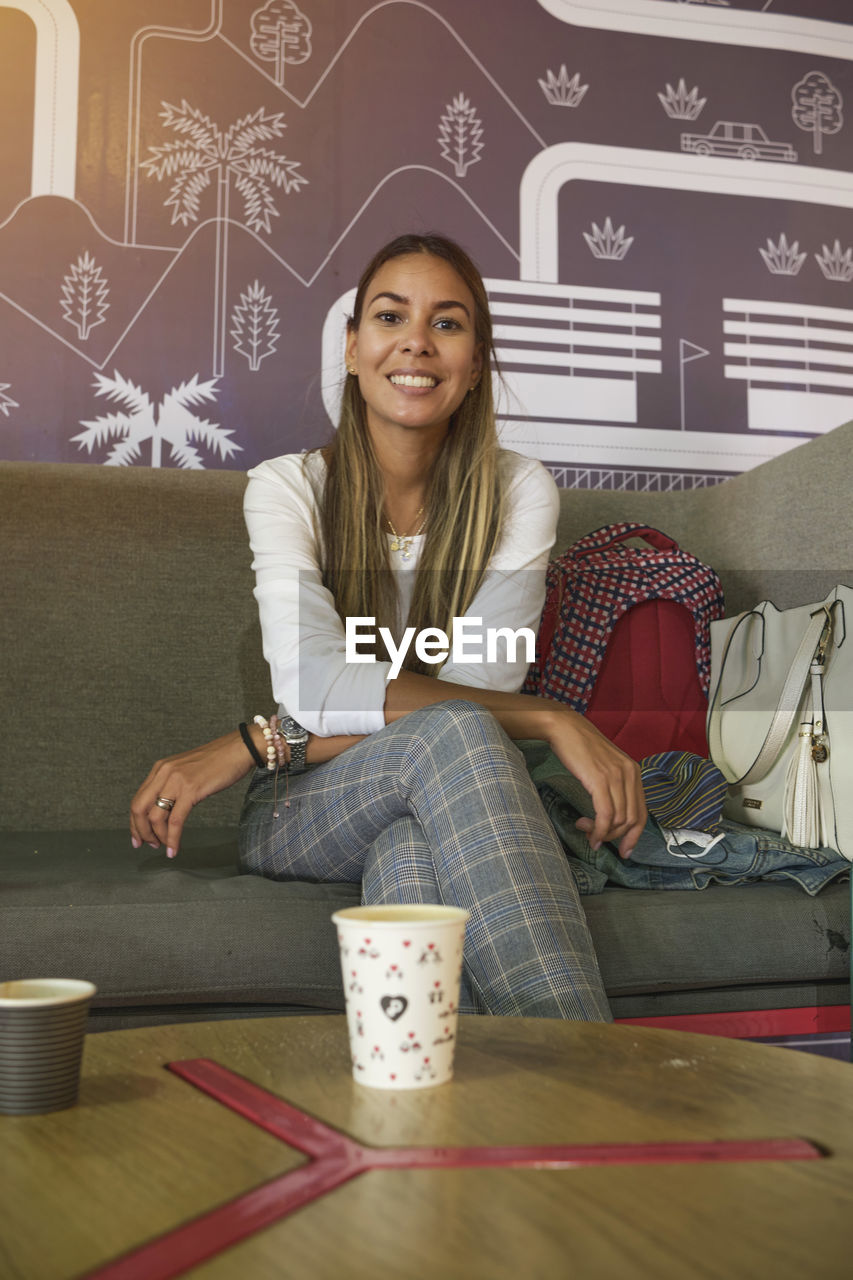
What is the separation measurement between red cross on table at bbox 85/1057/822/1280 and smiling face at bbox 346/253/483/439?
4.19 ft

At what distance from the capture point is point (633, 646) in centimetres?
184

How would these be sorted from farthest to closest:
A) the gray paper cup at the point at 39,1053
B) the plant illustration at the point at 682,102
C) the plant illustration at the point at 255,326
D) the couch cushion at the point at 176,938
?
the plant illustration at the point at 682,102 < the plant illustration at the point at 255,326 < the couch cushion at the point at 176,938 < the gray paper cup at the point at 39,1053

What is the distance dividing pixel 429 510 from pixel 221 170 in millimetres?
985

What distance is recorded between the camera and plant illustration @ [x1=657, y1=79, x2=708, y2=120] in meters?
2.51

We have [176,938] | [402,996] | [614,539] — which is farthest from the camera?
[614,539]

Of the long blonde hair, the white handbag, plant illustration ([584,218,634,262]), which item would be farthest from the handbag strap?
plant illustration ([584,218,634,262])

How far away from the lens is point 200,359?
2.20 meters

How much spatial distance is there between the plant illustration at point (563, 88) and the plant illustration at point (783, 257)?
0.53m

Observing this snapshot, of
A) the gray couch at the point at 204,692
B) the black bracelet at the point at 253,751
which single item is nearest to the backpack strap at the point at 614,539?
the gray couch at the point at 204,692

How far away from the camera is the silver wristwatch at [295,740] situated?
1.40 meters

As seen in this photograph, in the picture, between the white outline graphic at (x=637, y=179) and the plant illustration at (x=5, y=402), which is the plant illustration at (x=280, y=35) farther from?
the plant illustration at (x=5, y=402)

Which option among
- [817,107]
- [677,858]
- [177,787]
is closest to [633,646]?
[677,858]

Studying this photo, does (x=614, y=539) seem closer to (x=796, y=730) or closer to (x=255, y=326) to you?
(x=796, y=730)

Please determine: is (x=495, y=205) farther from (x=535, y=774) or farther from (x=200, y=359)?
(x=535, y=774)
